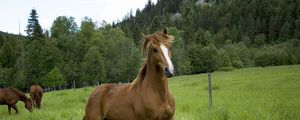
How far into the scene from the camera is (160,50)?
212 inches

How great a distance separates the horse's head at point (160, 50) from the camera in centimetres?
524

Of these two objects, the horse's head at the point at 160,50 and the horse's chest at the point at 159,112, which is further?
the horse's chest at the point at 159,112

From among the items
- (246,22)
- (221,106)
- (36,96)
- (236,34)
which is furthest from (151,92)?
(246,22)

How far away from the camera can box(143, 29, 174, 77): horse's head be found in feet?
17.2

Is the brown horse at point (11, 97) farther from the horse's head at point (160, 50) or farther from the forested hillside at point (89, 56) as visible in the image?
the forested hillside at point (89, 56)

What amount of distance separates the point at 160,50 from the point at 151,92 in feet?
2.47

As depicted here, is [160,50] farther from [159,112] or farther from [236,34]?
[236,34]

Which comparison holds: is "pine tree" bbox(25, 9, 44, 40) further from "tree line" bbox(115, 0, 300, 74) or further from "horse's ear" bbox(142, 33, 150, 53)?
"horse's ear" bbox(142, 33, 150, 53)

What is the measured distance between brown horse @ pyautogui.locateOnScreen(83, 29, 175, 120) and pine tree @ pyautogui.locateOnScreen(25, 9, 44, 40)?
2413 inches

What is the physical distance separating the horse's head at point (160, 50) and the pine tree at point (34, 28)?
6194 cm

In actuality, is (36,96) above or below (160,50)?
below

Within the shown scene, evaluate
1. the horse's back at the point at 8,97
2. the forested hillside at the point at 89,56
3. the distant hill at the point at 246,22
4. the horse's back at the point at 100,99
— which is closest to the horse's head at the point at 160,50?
the horse's back at the point at 100,99

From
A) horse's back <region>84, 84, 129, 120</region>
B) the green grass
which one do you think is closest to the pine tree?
the green grass

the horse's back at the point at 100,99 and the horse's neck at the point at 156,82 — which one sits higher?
the horse's neck at the point at 156,82
